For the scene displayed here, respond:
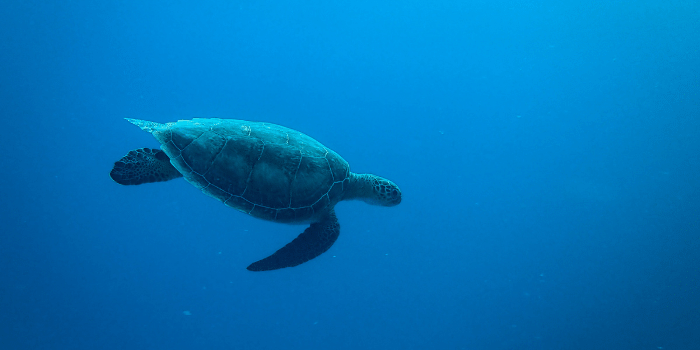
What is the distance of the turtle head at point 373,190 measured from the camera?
4.34 m

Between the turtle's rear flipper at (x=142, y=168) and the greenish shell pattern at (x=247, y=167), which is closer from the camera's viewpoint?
the greenish shell pattern at (x=247, y=167)

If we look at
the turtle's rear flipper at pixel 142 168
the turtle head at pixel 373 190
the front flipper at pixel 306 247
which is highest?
the turtle's rear flipper at pixel 142 168

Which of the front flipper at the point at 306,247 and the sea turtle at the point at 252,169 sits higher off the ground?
the sea turtle at the point at 252,169

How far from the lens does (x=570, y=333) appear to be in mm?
7598

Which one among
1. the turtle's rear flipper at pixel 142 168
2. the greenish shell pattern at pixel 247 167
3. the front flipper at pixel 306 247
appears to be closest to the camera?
the greenish shell pattern at pixel 247 167

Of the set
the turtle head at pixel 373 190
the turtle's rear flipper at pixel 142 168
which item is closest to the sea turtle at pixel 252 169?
the turtle's rear flipper at pixel 142 168

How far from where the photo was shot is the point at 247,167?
332 centimetres

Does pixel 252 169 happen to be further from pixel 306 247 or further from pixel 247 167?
pixel 306 247

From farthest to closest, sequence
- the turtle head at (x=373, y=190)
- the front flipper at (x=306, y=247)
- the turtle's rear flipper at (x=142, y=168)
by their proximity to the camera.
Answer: the turtle head at (x=373, y=190), the front flipper at (x=306, y=247), the turtle's rear flipper at (x=142, y=168)

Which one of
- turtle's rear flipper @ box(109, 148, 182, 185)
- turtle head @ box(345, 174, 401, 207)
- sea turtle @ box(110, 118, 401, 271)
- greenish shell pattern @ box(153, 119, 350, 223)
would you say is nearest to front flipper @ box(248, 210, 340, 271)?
sea turtle @ box(110, 118, 401, 271)

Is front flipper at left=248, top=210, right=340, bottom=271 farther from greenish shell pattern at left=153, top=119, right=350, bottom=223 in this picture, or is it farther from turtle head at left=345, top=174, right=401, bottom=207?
turtle head at left=345, top=174, right=401, bottom=207

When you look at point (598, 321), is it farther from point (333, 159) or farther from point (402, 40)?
point (402, 40)

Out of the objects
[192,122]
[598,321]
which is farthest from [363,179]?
[598,321]

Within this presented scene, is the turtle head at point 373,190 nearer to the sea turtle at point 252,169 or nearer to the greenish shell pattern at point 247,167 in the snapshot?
the sea turtle at point 252,169
